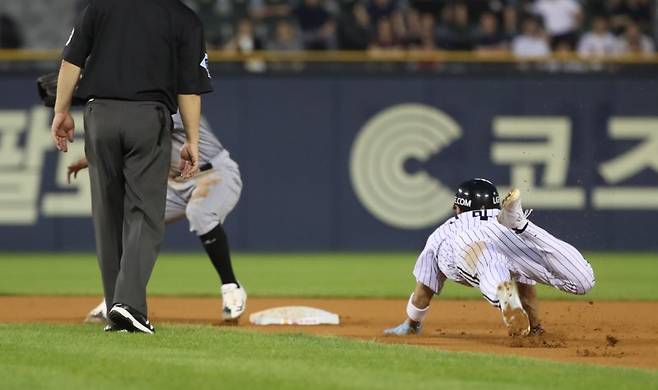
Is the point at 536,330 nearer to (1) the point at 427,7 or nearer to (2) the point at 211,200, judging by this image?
(2) the point at 211,200

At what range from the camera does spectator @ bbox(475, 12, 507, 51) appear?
15320mm

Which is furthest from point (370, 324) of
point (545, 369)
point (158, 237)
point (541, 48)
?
point (541, 48)

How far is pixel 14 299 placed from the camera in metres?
10.2

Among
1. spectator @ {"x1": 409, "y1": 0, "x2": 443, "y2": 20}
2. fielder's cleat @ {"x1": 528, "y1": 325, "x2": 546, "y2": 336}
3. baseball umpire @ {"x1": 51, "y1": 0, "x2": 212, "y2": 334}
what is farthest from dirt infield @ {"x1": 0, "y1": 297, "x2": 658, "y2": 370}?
spectator @ {"x1": 409, "y1": 0, "x2": 443, "y2": 20}

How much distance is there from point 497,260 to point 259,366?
1.89 m

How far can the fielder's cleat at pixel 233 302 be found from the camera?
8.20 meters

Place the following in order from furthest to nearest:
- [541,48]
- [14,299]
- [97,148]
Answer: [541,48] < [14,299] < [97,148]

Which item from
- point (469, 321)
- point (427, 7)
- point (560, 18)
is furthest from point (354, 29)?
point (469, 321)

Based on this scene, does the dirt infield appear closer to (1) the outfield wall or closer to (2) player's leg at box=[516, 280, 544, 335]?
(2) player's leg at box=[516, 280, 544, 335]

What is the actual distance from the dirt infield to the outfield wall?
14.9 feet

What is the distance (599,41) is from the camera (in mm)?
15656

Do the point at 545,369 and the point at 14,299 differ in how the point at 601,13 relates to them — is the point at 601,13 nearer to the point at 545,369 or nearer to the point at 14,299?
the point at 14,299

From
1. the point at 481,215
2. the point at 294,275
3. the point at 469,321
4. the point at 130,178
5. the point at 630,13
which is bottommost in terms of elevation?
the point at 294,275

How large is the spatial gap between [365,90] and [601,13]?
325 centimetres
